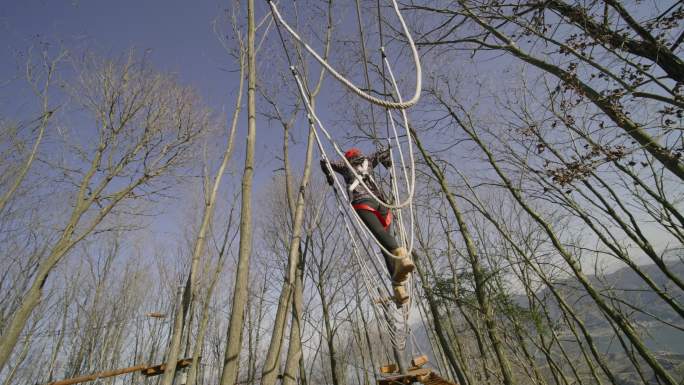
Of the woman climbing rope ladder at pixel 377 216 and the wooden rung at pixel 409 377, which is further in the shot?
the wooden rung at pixel 409 377

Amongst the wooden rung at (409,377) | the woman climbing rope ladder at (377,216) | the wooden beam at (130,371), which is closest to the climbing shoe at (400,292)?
the woman climbing rope ladder at (377,216)

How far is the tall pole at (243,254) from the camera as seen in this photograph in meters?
2.07

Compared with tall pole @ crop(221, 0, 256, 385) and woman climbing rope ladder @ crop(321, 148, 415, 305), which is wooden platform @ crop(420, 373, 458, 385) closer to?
woman climbing rope ladder @ crop(321, 148, 415, 305)

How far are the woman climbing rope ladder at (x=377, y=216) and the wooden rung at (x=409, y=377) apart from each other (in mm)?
960

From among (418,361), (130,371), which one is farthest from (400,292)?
(130,371)

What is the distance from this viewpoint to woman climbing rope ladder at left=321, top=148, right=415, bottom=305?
2.68 meters

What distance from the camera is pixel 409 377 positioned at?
339 cm

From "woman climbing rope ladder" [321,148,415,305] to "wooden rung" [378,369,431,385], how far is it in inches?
37.8

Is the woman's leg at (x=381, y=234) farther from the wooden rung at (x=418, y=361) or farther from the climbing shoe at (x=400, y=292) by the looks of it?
the wooden rung at (x=418, y=361)

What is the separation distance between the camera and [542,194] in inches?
161

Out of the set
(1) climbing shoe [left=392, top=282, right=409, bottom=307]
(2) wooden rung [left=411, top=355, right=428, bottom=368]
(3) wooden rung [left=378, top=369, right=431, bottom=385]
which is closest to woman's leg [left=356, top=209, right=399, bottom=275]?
(1) climbing shoe [left=392, top=282, right=409, bottom=307]

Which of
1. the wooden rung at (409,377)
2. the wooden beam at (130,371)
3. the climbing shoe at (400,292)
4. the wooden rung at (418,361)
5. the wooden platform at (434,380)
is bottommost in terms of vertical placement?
the wooden platform at (434,380)

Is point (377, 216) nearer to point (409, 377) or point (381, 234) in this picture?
point (381, 234)

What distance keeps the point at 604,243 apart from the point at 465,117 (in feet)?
9.94
